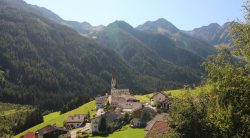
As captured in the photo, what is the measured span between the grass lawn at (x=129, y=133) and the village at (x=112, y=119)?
2.03m

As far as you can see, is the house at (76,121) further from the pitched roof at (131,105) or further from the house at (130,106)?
the pitched roof at (131,105)

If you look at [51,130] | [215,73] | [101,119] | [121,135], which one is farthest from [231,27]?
[51,130]

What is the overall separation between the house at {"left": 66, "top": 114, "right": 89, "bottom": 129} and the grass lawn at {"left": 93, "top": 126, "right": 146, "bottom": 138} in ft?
98.0

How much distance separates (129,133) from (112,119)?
16.5 metres

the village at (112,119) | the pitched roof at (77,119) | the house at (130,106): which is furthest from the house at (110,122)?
the pitched roof at (77,119)

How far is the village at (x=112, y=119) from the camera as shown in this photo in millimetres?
123363

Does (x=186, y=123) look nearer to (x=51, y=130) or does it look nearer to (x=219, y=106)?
(x=219, y=106)

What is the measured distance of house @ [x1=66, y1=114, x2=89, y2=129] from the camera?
149000 millimetres

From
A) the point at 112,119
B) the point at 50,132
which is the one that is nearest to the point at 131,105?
the point at 112,119

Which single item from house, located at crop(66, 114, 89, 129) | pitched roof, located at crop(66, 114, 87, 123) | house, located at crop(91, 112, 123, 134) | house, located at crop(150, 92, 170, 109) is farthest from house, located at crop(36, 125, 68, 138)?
house, located at crop(150, 92, 170, 109)

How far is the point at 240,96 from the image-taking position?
3638 centimetres

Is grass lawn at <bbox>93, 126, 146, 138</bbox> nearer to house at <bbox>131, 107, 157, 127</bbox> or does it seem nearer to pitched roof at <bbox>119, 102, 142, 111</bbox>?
house at <bbox>131, 107, 157, 127</bbox>

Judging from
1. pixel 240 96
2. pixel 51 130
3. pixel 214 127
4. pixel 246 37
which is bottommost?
pixel 51 130

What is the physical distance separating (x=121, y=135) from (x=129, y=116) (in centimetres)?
1872
